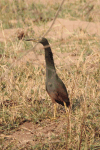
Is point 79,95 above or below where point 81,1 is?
below

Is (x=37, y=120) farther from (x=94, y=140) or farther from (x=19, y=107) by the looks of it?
(x=94, y=140)

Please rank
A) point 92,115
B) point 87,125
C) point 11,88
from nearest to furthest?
point 87,125
point 92,115
point 11,88

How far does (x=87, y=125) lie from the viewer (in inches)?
115

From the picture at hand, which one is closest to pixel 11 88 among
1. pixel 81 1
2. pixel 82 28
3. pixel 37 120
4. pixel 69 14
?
pixel 37 120

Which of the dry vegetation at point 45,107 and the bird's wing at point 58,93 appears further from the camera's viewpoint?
the bird's wing at point 58,93

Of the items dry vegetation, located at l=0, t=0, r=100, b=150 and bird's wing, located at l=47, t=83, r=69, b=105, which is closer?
dry vegetation, located at l=0, t=0, r=100, b=150

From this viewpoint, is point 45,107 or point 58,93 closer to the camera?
point 58,93

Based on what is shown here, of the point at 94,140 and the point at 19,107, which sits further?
the point at 19,107

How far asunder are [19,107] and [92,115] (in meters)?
0.92

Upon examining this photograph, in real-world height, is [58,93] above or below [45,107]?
above

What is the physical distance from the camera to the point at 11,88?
3770mm

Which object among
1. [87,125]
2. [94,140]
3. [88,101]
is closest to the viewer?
[94,140]

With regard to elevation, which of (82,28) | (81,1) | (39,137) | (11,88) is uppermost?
(81,1)

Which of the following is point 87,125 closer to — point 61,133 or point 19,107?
point 61,133
